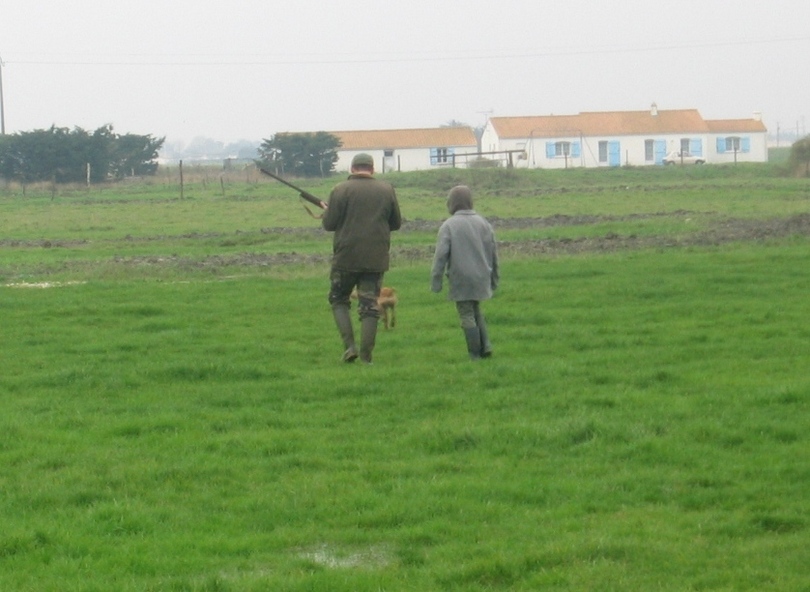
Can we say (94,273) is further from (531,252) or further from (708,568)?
(708,568)

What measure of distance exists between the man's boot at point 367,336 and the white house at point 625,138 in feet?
291

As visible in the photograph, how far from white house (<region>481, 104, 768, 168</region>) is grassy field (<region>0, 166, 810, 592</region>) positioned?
266 feet

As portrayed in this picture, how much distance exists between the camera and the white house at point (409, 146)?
10606cm

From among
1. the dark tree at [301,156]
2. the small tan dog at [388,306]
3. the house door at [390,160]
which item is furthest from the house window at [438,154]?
the small tan dog at [388,306]

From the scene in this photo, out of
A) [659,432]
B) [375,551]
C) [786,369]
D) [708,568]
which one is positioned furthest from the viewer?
[786,369]

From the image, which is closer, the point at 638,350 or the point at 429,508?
the point at 429,508

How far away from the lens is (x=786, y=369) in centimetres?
1188

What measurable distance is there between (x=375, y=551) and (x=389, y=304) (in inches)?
340

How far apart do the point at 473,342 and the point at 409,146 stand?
9538 centimetres

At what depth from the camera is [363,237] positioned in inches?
504

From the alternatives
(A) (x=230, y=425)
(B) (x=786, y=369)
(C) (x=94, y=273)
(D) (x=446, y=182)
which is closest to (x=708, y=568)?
(A) (x=230, y=425)

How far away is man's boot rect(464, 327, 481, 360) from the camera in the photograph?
12930mm

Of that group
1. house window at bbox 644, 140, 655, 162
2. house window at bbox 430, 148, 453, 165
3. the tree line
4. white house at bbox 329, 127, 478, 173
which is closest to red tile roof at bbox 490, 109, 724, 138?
house window at bbox 644, 140, 655, 162

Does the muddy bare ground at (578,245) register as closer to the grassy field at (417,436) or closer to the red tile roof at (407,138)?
the grassy field at (417,436)
